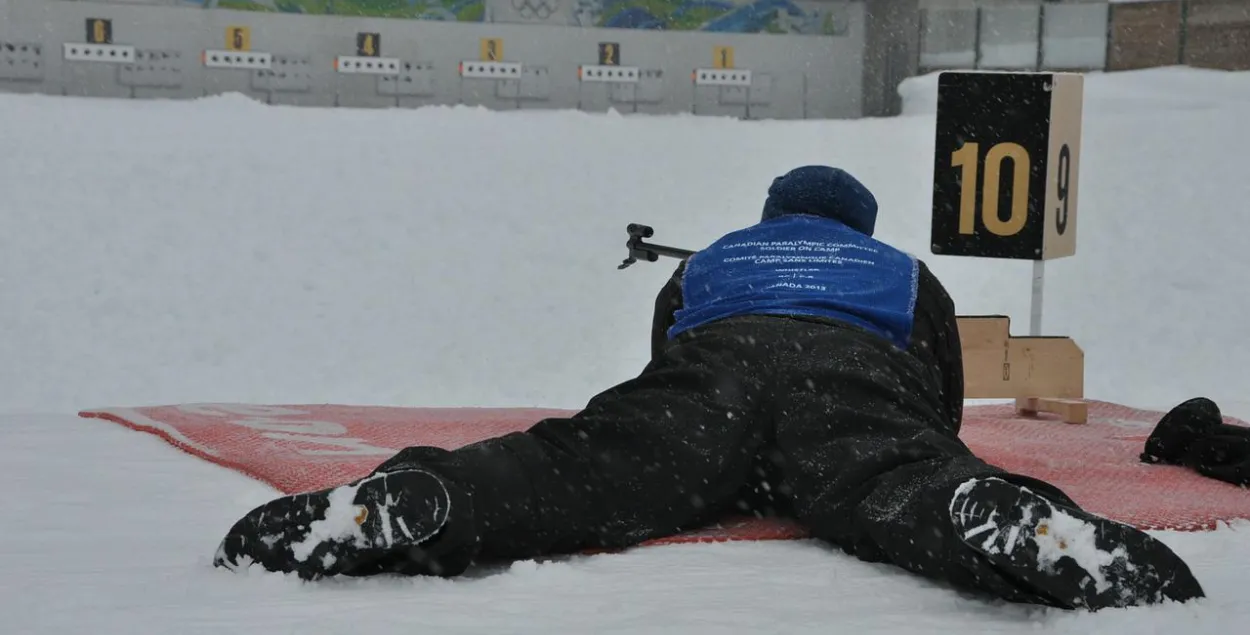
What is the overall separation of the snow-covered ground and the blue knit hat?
75 cm

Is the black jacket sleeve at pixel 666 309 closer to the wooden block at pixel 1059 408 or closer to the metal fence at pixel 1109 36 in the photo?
the wooden block at pixel 1059 408

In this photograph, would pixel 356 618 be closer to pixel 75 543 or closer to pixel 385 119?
pixel 75 543

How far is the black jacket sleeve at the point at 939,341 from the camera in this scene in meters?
2.81

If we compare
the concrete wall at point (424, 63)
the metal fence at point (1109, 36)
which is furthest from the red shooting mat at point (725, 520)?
the metal fence at point (1109, 36)

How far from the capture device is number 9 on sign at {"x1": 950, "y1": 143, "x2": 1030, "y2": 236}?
15.7 feet

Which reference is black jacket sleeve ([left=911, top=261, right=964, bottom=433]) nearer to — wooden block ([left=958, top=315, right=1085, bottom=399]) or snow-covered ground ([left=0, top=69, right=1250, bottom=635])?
snow-covered ground ([left=0, top=69, right=1250, bottom=635])

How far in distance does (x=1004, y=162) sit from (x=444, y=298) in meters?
4.13

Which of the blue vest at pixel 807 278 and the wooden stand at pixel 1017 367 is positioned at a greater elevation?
the blue vest at pixel 807 278

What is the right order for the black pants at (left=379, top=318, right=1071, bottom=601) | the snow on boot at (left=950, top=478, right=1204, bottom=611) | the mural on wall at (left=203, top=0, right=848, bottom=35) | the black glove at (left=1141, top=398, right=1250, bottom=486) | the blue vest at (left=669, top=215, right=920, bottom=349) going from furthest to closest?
the mural on wall at (left=203, top=0, right=848, bottom=35)
the black glove at (left=1141, top=398, right=1250, bottom=486)
the blue vest at (left=669, top=215, right=920, bottom=349)
the black pants at (left=379, top=318, right=1071, bottom=601)
the snow on boot at (left=950, top=478, right=1204, bottom=611)

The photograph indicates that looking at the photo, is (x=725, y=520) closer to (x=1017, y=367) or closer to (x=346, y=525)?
(x=346, y=525)

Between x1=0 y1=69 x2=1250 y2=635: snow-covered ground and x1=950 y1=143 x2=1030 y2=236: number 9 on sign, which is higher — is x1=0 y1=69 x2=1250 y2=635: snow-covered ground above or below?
below

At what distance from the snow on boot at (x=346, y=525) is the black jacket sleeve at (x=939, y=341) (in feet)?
3.60

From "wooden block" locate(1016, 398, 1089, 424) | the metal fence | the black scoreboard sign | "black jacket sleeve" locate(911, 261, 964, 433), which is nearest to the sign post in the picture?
the black scoreboard sign

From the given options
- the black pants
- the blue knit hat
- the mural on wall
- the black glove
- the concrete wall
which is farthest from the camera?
the mural on wall
